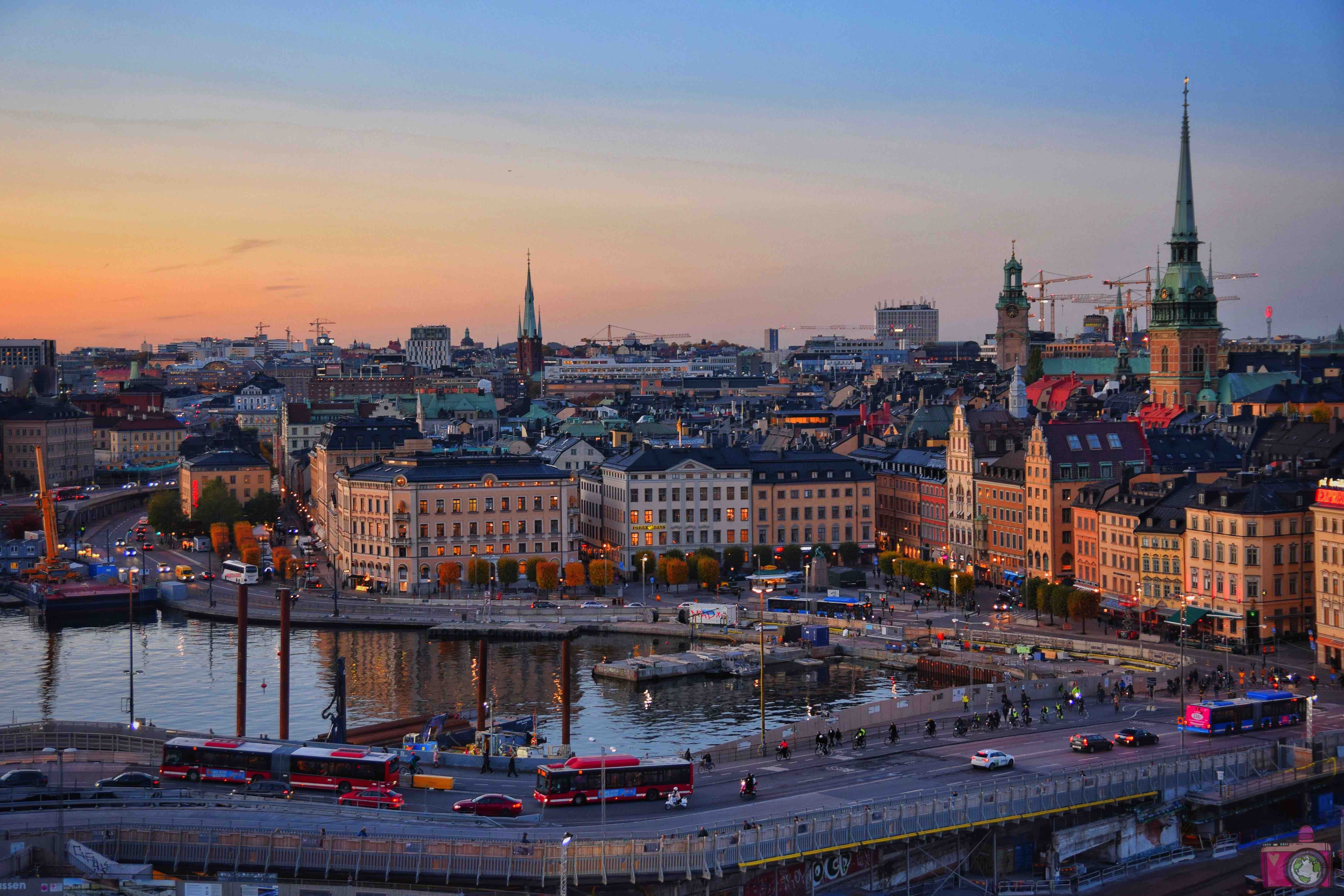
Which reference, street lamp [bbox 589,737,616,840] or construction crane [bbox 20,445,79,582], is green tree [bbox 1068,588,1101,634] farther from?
construction crane [bbox 20,445,79,582]

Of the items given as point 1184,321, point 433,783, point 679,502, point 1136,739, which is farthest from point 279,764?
point 1184,321

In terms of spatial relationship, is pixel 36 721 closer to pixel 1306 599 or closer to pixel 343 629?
pixel 343 629

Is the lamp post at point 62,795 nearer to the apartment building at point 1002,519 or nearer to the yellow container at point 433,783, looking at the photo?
the yellow container at point 433,783

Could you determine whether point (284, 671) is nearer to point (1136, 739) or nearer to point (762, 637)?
point (762, 637)

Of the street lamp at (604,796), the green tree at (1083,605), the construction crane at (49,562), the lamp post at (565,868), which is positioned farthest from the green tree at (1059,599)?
the construction crane at (49,562)

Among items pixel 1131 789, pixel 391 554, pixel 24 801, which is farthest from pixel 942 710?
pixel 391 554

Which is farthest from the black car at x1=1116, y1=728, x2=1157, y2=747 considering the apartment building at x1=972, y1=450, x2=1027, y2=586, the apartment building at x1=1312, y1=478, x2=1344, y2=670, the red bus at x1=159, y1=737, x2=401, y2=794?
the apartment building at x1=972, y1=450, x2=1027, y2=586
